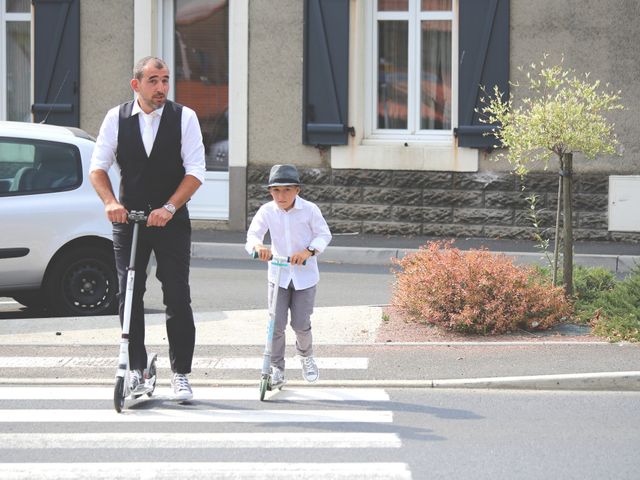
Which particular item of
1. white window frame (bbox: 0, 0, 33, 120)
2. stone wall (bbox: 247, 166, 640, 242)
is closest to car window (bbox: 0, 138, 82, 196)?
stone wall (bbox: 247, 166, 640, 242)

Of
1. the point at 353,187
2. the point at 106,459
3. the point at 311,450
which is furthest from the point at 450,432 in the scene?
the point at 353,187

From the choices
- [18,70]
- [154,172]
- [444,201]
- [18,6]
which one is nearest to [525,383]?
[154,172]

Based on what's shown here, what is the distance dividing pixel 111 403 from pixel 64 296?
3560 mm

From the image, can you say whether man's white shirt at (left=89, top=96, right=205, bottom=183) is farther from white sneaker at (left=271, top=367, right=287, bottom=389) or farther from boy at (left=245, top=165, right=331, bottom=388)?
white sneaker at (left=271, top=367, right=287, bottom=389)

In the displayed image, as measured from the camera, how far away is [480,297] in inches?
412

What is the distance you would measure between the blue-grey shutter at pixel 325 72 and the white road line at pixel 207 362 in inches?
366

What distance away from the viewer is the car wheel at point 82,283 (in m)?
11.6

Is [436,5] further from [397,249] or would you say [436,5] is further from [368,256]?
[368,256]

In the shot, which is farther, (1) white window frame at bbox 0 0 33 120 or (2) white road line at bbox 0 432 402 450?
(1) white window frame at bbox 0 0 33 120

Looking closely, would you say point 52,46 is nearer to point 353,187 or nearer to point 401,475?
point 353,187

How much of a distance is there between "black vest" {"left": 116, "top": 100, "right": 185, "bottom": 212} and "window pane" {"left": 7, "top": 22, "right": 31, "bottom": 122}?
12.6 m

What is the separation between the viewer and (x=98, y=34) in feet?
63.5

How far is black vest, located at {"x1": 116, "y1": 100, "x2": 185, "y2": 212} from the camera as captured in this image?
796cm

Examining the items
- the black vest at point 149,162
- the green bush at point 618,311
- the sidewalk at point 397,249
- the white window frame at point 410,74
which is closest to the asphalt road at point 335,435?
the black vest at point 149,162
